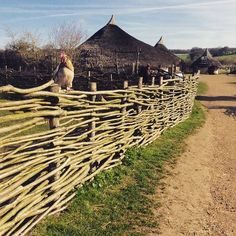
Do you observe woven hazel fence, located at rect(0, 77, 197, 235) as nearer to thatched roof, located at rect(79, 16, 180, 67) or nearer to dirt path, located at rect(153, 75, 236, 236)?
dirt path, located at rect(153, 75, 236, 236)

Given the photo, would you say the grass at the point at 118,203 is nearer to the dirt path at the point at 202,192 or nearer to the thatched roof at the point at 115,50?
the dirt path at the point at 202,192

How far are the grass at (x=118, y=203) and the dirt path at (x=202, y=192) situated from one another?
0.77 feet

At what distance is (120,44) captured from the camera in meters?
27.2

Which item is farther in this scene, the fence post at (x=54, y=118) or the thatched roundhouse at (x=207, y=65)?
the thatched roundhouse at (x=207, y=65)

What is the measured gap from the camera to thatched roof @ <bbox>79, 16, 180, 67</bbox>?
24.9m

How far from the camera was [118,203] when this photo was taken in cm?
509

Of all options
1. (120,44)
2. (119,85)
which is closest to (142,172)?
(119,85)

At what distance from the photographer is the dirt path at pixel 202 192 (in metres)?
4.68

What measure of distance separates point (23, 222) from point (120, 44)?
24046 millimetres

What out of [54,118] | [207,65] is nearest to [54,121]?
[54,118]

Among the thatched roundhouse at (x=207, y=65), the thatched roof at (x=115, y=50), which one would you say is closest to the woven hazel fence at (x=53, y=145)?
the thatched roof at (x=115, y=50)

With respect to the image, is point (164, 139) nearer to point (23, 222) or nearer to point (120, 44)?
point (23, 222)

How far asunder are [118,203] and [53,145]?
4.28ft

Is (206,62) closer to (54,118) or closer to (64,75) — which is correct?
(64,75)
